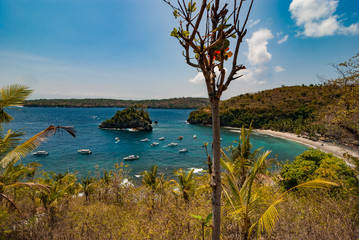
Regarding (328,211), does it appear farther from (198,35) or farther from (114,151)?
(114,151)

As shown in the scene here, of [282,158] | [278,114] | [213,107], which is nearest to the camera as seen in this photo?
[213,107]

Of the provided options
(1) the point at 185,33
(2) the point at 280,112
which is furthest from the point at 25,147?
(2) the point at 280,112

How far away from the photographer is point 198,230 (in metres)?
5.96

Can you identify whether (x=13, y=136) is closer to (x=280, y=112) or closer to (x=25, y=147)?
(x=25, y=147)

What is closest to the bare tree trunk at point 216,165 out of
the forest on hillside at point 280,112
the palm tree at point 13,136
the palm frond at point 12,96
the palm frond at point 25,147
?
the palm tree at point 13,136

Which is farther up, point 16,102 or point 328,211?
point 16,102

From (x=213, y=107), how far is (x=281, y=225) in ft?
20.3

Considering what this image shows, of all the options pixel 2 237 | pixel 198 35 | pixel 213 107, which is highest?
pixel 198 35

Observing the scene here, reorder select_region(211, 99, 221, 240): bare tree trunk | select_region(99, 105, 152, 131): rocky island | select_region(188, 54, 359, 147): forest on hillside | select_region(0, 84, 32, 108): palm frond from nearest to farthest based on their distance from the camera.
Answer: select_region(211, 99, 221, 240): bare tree trunk → select_region(0, 84, 32, 108): palm frond → select_region(188, 54, 359, 147): forest on hillside → select_region(99, 105, 152, 131): rocky island

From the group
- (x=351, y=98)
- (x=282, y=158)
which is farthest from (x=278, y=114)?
(x=351, y=98)

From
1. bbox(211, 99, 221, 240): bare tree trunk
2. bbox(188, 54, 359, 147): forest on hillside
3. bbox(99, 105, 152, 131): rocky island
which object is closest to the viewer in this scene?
bbox(211, 99, 221, 240): bare tree trunk

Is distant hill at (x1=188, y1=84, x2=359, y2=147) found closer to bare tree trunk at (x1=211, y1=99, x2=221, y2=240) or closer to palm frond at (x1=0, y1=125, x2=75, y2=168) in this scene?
palm frond at (x1=0, y1=125, x2=75, y2=168)

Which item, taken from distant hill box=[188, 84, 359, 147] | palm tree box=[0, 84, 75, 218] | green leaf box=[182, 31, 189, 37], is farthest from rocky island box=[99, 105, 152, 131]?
green leaf box=[182, 31, 189, 37]

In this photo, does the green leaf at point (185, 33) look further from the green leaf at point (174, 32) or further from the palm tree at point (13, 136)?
the palm tree at point (13, 136)
